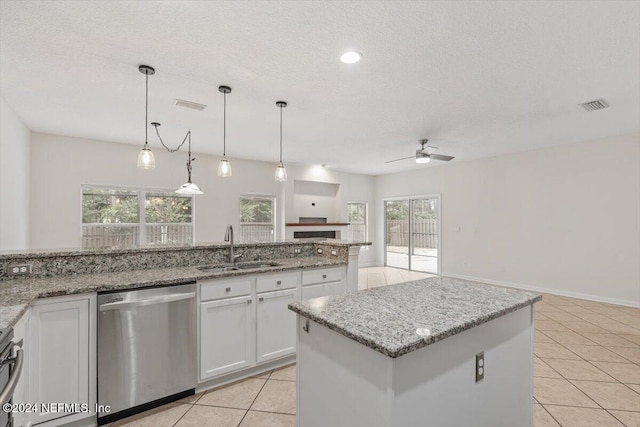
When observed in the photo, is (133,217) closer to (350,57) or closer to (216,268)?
(216,268)

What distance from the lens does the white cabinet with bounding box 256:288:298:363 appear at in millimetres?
2619

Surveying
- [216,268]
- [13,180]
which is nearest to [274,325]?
[216,268]

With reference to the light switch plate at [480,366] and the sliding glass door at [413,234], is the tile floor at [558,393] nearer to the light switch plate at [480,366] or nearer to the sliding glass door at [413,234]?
the light switch plate at [480,366]

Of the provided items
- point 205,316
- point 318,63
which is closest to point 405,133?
point 318,63

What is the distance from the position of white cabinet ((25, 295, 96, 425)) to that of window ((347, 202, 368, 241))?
6.91 m

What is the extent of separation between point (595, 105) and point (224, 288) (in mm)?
4414

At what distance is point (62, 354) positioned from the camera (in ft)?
6.13

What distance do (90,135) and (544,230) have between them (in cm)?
778

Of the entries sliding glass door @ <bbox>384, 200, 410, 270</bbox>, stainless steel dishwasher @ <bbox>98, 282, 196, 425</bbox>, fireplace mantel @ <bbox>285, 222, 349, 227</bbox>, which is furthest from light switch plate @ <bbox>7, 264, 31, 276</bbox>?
sliding glass door @ <bbox>384, 200, 410, 270</bbox>

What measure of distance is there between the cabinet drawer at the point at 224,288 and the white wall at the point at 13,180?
9.00 feet

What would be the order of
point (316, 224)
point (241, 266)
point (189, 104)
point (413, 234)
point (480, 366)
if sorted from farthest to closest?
point (413, 234) < point (316, 224) < point (189, 104) < point (241, 266) < point (480, 366)

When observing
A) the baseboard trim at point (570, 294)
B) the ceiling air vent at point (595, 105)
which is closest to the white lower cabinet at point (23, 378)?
the ceiling air vent at point (595, 105)

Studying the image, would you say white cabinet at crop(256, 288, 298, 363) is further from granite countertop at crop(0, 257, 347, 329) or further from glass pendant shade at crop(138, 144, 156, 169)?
glass pendant shade at crop(138, 144, 156, 169)

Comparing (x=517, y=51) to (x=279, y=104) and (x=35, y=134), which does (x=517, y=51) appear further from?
(x=35, y=134)
